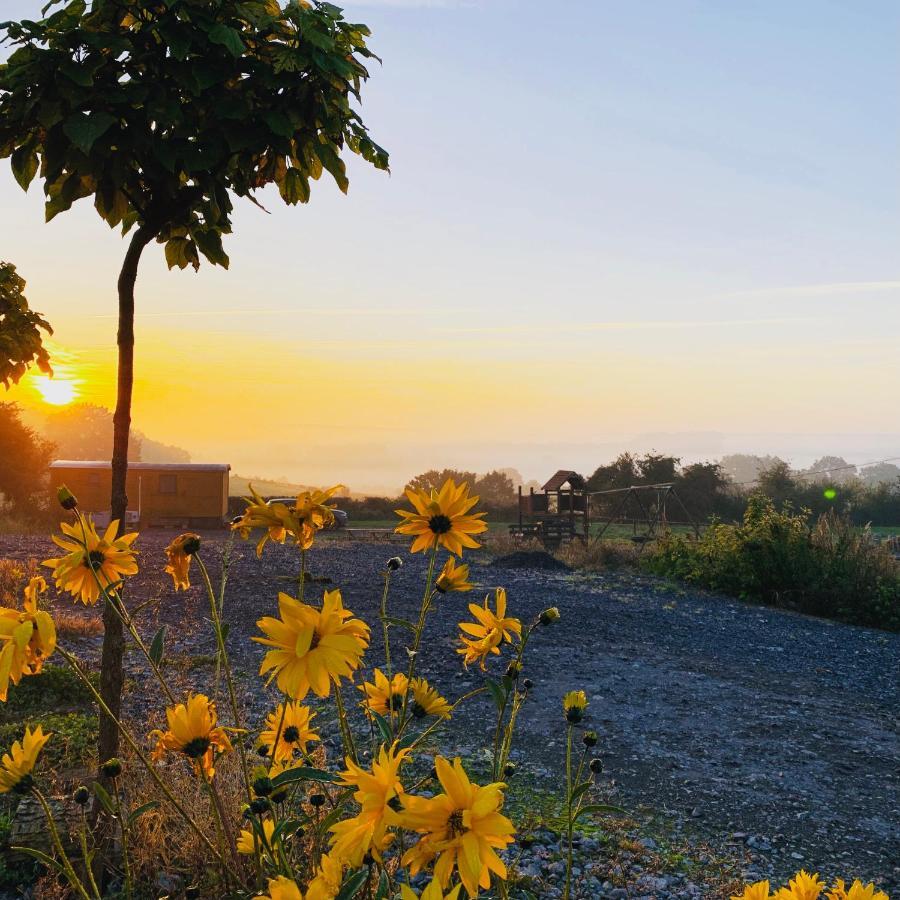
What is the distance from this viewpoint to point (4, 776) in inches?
64.6

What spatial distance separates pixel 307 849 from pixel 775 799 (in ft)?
8.62

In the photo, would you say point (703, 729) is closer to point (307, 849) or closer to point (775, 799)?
point (775, 799)

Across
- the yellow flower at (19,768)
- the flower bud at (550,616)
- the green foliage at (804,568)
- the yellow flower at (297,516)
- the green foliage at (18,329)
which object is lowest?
the green foliage at (804,568)

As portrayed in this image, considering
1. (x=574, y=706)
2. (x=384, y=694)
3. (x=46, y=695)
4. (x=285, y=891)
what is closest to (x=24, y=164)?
(x=384, y=694)

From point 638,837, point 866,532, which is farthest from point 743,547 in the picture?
point 638,837

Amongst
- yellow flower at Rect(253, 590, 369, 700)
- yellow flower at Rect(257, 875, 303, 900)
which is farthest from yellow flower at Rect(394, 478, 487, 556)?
yellow flower at Rect(257, 875, 303, 900)

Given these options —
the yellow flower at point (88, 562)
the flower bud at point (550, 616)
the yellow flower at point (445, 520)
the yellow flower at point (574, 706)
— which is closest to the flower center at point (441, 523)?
the yellow flower at point (445, 520)

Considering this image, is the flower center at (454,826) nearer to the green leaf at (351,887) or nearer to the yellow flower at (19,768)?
the green leaf at (351,887)

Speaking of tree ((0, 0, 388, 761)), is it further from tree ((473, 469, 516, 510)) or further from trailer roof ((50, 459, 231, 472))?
tree ((473, 469, 516, 510))

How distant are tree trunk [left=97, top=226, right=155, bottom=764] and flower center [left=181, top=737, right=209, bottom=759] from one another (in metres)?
1.52

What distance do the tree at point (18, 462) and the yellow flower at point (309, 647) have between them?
75.5 feet

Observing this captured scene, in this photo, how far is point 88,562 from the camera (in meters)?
1.88

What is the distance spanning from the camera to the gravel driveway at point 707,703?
397 cm

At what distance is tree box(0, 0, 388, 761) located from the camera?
2717mm
